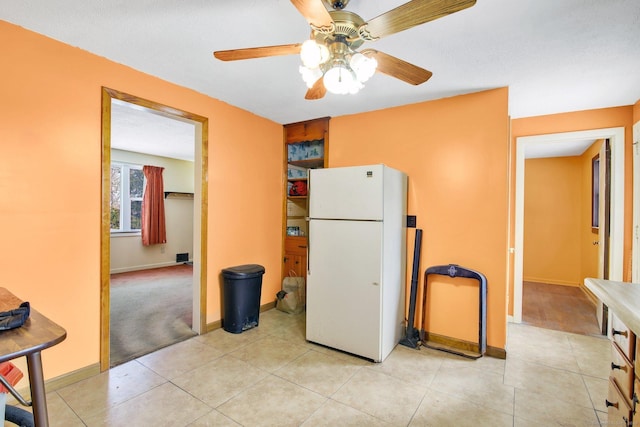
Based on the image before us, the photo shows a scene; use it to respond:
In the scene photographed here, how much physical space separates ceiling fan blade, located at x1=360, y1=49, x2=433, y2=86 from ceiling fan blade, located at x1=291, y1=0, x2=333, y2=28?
0.33 m

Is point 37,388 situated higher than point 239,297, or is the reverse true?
point 37,388

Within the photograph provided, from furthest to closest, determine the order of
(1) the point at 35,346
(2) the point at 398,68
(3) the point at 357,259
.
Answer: (3) the point at 357,259 → (2) the point at 398,68 → (1) the point at 35,346

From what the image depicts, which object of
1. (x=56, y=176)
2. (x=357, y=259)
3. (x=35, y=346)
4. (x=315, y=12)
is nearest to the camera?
(x=35, y=346)

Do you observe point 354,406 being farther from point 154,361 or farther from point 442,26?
point 442,26

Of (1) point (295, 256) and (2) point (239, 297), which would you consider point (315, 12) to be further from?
(1) point (295, 256)

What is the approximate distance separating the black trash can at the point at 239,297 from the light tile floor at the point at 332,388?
247 millimetres

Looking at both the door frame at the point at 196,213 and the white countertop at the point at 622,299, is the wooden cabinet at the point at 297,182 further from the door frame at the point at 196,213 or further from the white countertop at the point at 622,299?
the white countertop at the point at 622,299

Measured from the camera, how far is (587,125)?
3.26 metres

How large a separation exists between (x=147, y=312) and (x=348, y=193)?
3.05 m

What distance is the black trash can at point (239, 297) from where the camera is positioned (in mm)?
3156

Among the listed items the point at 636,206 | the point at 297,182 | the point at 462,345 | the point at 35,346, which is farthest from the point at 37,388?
the point at 636,206

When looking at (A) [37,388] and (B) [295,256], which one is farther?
(B) [295,256]

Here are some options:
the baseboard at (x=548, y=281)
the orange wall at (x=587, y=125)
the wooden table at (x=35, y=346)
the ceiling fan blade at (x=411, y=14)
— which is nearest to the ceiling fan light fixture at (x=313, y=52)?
the ceiling fan blade at (x=411, y=14)

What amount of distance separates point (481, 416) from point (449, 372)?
533 millimetres
